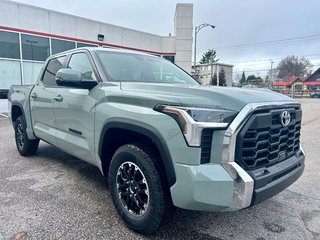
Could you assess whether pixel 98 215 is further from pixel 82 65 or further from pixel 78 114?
pixel 82 65

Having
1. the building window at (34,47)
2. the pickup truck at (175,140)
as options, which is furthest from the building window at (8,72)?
the pickup truck at (175,140)

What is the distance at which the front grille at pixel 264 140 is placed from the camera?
2.10 meters

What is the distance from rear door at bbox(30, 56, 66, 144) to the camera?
4.07 m

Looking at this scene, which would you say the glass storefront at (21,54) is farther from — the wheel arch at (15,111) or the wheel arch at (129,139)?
the wheel arch at (129,139)

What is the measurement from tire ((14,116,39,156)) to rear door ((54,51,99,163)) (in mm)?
1478

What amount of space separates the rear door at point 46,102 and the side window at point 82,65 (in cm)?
38

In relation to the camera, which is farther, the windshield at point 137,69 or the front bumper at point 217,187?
the windshield at point 137,69

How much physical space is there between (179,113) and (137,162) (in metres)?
0.67

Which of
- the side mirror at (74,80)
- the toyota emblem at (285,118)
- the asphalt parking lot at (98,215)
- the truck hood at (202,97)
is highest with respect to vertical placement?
the side mirror at (74,80)

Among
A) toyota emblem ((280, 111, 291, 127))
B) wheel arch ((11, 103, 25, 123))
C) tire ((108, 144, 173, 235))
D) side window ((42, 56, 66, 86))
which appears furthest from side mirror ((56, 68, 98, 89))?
wheel arch ((11, 103, 25, 123))

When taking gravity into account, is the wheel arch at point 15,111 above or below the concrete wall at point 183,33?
below

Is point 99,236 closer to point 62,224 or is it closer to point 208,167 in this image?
point 62,224

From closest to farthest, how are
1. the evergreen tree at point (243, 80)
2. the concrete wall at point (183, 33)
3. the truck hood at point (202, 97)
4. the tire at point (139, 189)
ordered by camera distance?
the truck hood at point (202, 97) < the tire at point (139, 189) < the concrete wall at point (183, 33) < the evergreen tree at point (243, 80)

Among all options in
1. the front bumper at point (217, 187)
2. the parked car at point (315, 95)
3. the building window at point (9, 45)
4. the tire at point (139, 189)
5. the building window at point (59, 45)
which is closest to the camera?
the front bumper at point (217, 187)
